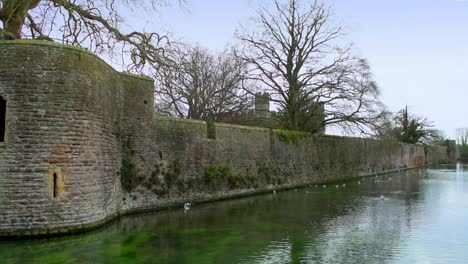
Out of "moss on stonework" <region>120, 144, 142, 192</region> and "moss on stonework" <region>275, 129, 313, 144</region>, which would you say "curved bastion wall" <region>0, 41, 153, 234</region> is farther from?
"moss on stonework" <region>275, 129, 313, 144</region>

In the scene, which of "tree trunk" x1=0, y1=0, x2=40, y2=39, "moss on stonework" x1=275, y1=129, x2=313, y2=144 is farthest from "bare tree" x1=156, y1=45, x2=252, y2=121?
"tree trunk" x1=0, y1=0, x2=40, y2=39

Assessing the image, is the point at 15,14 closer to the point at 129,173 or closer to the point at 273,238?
the point at 129,173

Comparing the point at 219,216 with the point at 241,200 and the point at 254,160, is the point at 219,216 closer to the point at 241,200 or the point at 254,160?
the point at 241,200

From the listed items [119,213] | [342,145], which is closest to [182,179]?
[119,213]

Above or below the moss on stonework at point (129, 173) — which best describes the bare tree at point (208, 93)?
above

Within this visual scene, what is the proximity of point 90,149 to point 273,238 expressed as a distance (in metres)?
4.74

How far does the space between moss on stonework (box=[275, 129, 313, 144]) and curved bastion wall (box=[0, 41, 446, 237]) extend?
3479 mm

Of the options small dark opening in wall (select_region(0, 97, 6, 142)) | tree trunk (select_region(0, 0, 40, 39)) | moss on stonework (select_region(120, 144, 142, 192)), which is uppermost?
tree trunk (select_region(0, 0, 40, 39))

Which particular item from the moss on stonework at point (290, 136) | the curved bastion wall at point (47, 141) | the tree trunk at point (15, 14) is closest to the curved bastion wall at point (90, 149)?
the curved bastion wall at point (47, 141)

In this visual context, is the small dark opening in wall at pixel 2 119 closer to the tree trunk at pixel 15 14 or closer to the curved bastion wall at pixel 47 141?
the curved bastion wall at pixel 47 141

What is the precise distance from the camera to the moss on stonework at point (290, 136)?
23.1m

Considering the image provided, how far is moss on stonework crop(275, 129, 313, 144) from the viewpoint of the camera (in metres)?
23.1

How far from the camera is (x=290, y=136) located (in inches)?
945

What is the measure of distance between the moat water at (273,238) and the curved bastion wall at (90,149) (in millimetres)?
707
